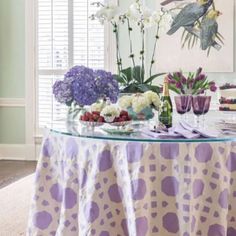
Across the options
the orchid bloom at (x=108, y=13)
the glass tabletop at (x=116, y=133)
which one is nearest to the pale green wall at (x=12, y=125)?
the orchid bloom at (x=108, y=13)

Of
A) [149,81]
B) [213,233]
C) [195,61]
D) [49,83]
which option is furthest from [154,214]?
[49,83]

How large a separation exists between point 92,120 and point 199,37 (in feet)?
10.3

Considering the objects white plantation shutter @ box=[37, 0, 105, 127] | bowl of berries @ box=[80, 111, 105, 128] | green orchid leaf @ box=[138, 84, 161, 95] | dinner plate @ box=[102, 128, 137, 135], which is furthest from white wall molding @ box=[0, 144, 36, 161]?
dinner plate @ box=[102, 128, 137, 135]

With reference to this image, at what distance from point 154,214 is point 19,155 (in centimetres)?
413

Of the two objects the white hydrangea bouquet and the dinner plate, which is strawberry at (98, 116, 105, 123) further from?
the white hydrangea bouquet

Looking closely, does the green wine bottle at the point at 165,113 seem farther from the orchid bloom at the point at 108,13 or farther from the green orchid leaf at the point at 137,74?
the orchid bloom at the point at 108,13

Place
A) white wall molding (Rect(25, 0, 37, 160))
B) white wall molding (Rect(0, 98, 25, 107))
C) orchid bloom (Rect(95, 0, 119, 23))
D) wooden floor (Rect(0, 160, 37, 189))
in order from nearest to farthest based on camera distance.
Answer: orchid bloom (Rect(95, 0, 119, 23)), wooden floor (Rect(0, 160, 37, 189)), white wall molding (Rect(25, 0, 37, 160)), white wall molding (Rect(0, 98, 25, 107))

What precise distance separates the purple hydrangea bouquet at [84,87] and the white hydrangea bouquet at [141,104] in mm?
83

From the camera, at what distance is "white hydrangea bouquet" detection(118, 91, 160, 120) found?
247 centimetres

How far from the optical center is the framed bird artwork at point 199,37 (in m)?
5.05

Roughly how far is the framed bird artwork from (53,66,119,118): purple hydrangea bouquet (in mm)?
2781

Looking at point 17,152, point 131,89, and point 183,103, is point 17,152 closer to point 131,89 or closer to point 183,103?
point 131,89

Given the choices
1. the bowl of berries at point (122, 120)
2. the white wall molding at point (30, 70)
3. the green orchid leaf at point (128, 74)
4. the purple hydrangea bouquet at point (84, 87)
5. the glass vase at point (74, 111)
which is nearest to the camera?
the bowl of berries at point (122, 120)

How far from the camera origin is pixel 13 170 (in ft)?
16.8
